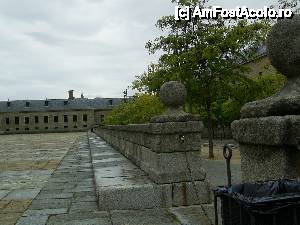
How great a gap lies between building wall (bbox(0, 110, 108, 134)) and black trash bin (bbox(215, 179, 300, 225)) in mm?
113118

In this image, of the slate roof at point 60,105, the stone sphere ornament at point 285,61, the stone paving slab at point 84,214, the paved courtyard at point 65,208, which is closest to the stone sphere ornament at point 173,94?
the stone paving slab at point 84,214

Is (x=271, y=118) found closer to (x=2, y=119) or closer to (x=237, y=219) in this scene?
(x=237, y=219)

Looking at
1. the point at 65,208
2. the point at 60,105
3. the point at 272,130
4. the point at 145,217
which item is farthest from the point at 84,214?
the point at 60,105

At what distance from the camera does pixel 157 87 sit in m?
19.3

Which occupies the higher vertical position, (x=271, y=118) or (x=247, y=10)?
(x=247, y=10)

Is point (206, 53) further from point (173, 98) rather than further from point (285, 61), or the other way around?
point (285, 61)

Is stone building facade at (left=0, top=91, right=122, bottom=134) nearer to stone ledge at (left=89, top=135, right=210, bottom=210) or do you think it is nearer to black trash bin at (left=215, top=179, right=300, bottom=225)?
stone ledge at (left=89, top=135, right=210, bottom=210)

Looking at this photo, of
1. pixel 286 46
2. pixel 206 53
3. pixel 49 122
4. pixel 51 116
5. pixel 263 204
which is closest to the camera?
pixel 263 204

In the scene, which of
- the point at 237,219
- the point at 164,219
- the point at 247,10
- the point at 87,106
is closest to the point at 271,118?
the point at 237,219

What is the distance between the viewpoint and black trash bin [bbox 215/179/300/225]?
2.40 metres

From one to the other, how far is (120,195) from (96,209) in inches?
18.0

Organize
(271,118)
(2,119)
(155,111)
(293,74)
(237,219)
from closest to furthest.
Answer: (237,219)
(271,118)
(293,74)
(155,111)
(2,119)

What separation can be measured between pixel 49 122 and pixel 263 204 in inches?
4665

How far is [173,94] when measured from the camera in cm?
755
